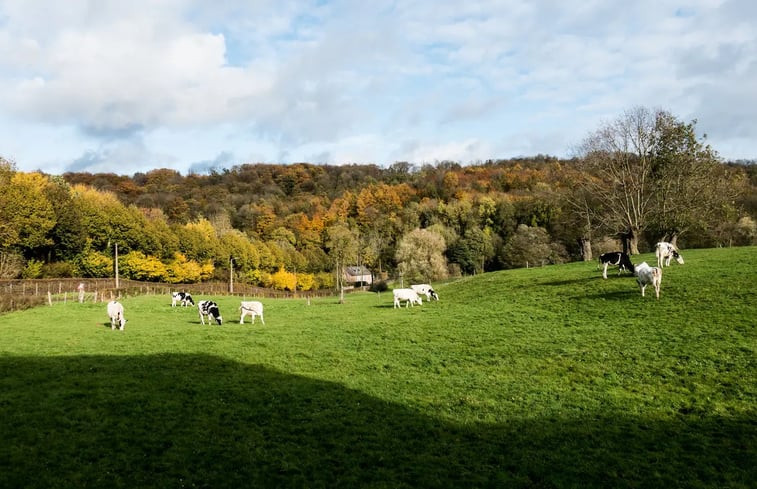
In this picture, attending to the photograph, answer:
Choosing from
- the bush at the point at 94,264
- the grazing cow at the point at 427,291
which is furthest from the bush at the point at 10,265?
the grazing cow at the point at 427,291

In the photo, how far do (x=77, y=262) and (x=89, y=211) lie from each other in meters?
7.69

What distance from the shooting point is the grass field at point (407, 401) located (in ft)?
34.3

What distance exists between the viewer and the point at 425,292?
40000mm

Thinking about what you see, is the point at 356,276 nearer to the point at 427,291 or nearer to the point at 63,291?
the point at 63,291

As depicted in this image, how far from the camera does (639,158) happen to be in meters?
48.2

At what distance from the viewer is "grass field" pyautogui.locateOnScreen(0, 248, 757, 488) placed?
1047 centimetres

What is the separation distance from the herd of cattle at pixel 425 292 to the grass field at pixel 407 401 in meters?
1.16

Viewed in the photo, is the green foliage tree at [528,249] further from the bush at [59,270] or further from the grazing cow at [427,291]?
the bush at [59,270]

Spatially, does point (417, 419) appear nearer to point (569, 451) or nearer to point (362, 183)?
point (569, 451)

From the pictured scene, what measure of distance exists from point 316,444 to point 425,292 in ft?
94.4

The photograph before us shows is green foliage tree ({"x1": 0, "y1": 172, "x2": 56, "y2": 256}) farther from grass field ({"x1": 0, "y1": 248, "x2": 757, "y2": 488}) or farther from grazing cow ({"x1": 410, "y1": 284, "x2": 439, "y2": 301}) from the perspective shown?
grazing cow ({"x1": 410, "y1": 284, "x2": 439, "y2": 301})

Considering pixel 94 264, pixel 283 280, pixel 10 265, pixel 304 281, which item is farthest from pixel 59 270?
pixel 304 281

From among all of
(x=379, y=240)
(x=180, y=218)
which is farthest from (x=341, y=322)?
(x=180, y=218)

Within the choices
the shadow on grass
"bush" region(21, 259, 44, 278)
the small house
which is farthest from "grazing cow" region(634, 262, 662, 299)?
the small house
